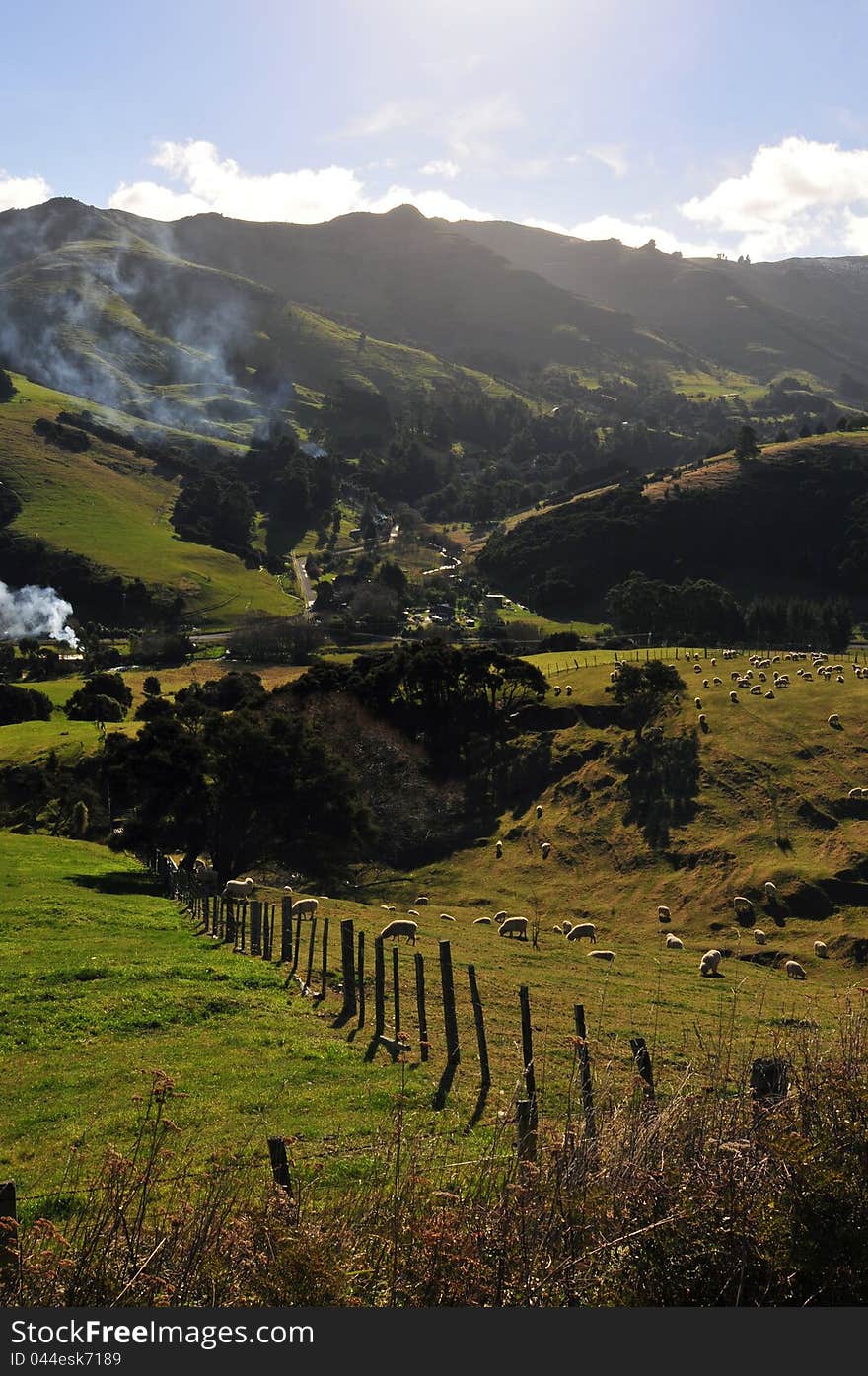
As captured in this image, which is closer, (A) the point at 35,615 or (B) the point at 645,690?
(B) the point at 645,690

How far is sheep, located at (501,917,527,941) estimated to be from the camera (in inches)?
1567

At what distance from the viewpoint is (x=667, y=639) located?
12656 centimetres

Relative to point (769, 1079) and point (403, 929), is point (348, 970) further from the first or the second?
point (403, 929)

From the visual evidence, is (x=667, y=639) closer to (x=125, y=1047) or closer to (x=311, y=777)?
(x=311, y=777)

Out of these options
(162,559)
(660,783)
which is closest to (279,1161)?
(660,783)

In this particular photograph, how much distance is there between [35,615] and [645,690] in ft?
374

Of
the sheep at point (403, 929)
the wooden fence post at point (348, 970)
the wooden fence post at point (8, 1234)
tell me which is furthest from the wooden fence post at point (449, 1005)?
the sheep at point (403, 929)

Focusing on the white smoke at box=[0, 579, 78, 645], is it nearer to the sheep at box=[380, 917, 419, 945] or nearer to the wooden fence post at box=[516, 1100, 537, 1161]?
the sheep at box=[380, 917, 419, 945]

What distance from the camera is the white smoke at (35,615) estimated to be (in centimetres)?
14988

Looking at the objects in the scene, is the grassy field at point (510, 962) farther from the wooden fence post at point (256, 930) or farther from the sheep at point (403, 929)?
the wooden fence post at point (256, 930)

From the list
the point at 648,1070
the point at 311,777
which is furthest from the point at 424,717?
the point at 648,1070

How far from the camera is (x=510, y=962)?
106ft

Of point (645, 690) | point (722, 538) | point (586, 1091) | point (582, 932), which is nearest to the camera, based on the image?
point (586, 1091)

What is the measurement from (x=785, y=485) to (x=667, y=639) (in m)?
83.0
